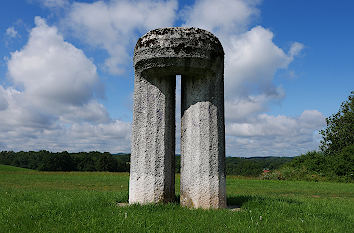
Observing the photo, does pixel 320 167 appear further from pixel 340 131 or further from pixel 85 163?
pixel 85 163

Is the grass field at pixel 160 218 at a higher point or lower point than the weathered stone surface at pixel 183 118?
lower

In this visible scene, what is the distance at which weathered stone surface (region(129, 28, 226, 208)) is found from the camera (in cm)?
600

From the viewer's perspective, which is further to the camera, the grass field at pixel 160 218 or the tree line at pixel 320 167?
the tree line at pixel 320 167

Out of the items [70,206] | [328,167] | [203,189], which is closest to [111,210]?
[70,206]

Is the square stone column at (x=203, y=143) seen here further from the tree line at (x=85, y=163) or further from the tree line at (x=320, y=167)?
the tree line at (x=85, y=163)

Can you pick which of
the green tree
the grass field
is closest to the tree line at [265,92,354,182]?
the green tree

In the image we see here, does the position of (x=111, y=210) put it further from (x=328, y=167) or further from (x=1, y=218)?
(x=328, y=167)

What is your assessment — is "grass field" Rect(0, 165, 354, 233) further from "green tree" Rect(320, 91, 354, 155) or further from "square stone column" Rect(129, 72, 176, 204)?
"green tree" Rect(320, 91, 354, 155)

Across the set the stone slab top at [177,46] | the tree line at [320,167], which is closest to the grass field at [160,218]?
the stone slab top at [177,46]

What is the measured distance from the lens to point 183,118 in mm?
6512

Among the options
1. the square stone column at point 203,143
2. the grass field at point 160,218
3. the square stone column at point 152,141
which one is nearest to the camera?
the grass field at point 160,218

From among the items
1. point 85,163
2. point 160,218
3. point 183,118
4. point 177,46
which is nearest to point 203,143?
point 183,118

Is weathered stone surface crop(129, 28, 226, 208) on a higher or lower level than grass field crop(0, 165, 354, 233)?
higher

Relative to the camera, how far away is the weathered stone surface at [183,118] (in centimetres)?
600
